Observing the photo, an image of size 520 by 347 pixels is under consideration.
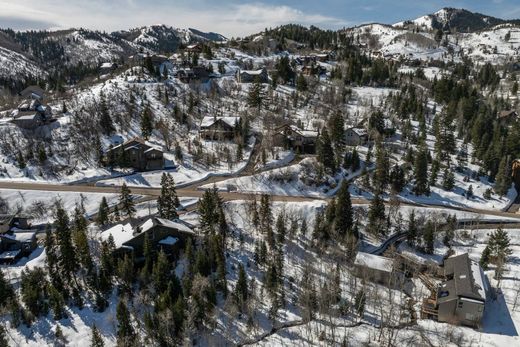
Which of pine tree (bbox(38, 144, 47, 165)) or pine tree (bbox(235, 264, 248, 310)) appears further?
pine tree (bbox(38, 144, 47, 165))

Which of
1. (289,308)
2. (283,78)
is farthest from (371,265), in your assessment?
(283,78)

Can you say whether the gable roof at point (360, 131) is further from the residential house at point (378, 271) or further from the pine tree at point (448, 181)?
the residential house at point (378, 271)

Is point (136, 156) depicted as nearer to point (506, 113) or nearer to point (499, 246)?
point (499, 246)

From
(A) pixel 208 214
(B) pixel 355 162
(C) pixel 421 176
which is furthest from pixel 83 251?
(C) pixel 421 176

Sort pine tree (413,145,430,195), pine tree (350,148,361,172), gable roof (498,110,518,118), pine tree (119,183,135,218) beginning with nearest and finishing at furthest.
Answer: pine tree (119,183,135,218), pine tree (413,145,430,195), pine tree (350,148,361,172), gable roof (498,110,518,118)

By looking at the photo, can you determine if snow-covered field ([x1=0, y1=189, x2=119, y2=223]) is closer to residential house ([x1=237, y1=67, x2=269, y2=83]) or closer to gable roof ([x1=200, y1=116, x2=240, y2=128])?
gable roof ([x1=200, y1=116, x2=240, y2=128])

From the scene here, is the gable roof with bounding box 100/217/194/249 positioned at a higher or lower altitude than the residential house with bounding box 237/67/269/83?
Answer: lower

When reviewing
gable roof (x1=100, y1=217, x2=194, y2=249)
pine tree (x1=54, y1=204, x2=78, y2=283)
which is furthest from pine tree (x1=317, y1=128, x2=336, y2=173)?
pine tree (x1=54, y1=204, x2=78, y2=283)

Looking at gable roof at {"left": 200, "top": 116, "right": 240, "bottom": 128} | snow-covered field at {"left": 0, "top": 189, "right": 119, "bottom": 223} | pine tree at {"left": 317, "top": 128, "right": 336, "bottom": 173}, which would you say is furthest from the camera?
gable roof at {"left": 200, "top": 116, "right": 240, "bottom": 128}

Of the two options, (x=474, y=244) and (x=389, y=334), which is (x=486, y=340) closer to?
(x=389, y=334)
